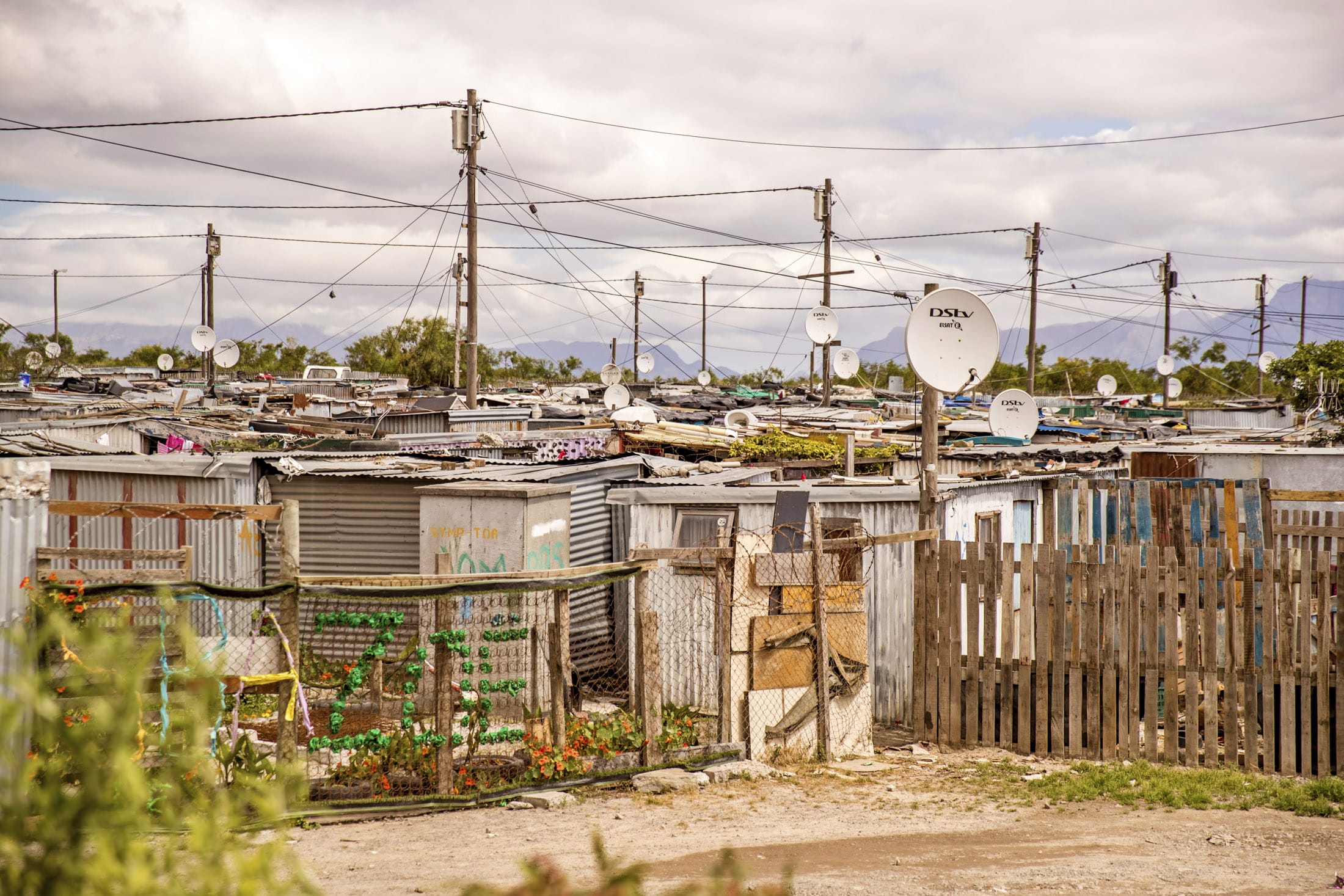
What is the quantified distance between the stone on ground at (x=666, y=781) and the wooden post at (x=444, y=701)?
138cm

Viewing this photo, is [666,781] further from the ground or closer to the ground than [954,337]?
closer to the ground

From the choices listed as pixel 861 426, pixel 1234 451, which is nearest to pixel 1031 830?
pixel 1234 451

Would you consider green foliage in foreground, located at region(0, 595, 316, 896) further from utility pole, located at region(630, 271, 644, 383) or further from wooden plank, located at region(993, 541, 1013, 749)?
utility pole, located at region(630, 271, 644, 383)

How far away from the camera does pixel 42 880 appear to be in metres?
2.20

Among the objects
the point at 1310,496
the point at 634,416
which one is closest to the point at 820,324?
the point at 634,416

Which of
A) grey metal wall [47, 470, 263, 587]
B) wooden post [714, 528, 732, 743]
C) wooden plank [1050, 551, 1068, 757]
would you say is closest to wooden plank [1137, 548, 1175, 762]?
wooden plank [1050, 551, 1068, 757]

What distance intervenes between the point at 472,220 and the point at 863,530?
16.2 meters

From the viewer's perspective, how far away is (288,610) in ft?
22.9

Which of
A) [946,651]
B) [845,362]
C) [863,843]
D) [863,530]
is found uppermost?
[845,362]

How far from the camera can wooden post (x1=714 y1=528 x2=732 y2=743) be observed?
8.40 metres

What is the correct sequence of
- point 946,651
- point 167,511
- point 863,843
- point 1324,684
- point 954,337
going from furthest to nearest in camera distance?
point 954,337 < point 946,651 < point 1324,684 < point 167,511 < point 863,843

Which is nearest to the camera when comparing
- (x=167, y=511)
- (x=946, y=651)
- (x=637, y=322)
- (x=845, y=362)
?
(x=167, y=511)

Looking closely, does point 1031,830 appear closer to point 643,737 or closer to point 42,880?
point 643,737

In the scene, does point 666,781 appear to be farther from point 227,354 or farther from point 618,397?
point 227,354
